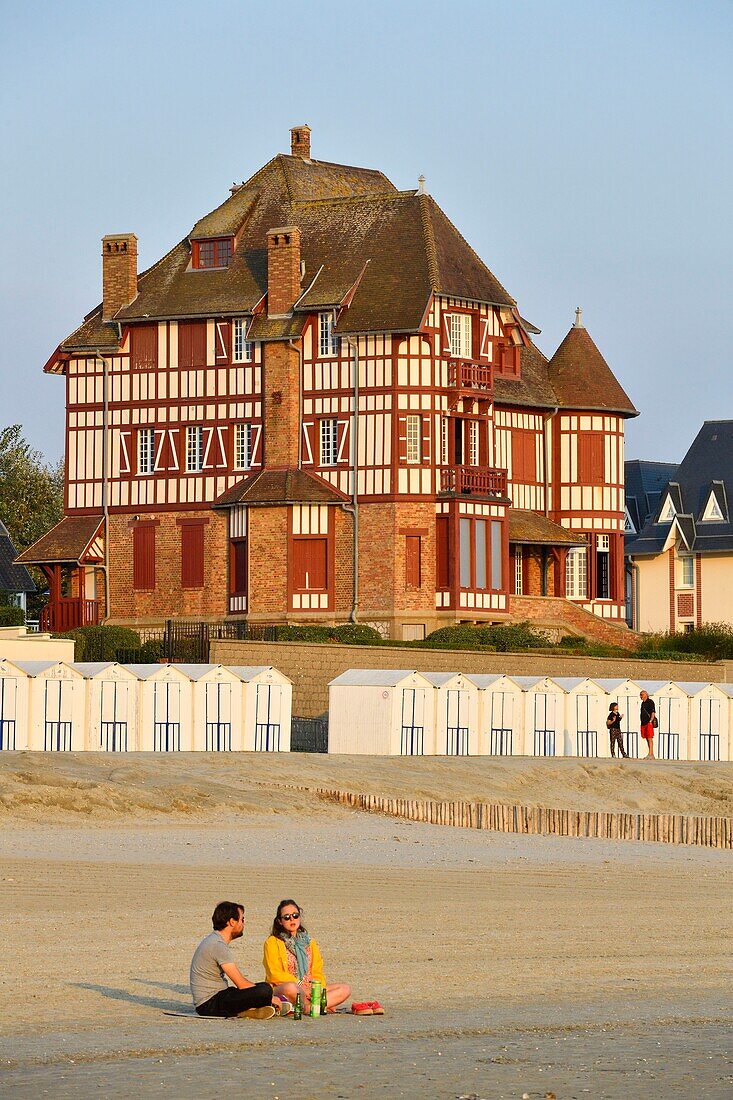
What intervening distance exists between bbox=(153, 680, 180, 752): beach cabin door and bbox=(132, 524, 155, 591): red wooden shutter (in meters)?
18.2

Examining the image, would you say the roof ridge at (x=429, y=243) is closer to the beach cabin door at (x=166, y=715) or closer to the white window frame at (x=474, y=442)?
the white window frame at (x=474, y=442)

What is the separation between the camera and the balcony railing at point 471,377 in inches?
2306

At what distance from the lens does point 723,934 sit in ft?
73.0

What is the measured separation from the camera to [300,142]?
66625 mm

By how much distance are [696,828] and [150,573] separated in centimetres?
3186

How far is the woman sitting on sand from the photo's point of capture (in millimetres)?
16203

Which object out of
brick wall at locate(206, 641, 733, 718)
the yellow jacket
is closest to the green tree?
brick wall at locate(206, 641, 733, 718)

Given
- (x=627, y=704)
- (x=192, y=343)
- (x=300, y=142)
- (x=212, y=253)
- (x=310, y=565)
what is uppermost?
(x=300, y=142)

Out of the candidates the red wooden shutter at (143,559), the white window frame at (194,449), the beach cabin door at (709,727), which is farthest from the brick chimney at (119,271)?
the beach cabin door at (709,727)

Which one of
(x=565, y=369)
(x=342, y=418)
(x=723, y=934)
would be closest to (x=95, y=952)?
(x=723, y=934)

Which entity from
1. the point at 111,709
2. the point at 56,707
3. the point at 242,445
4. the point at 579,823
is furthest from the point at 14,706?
the point at 242,445

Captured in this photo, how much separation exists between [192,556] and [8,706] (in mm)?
18925

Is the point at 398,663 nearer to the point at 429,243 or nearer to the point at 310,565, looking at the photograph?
the point at 310,565

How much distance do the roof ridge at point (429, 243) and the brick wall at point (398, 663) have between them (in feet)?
40.0
